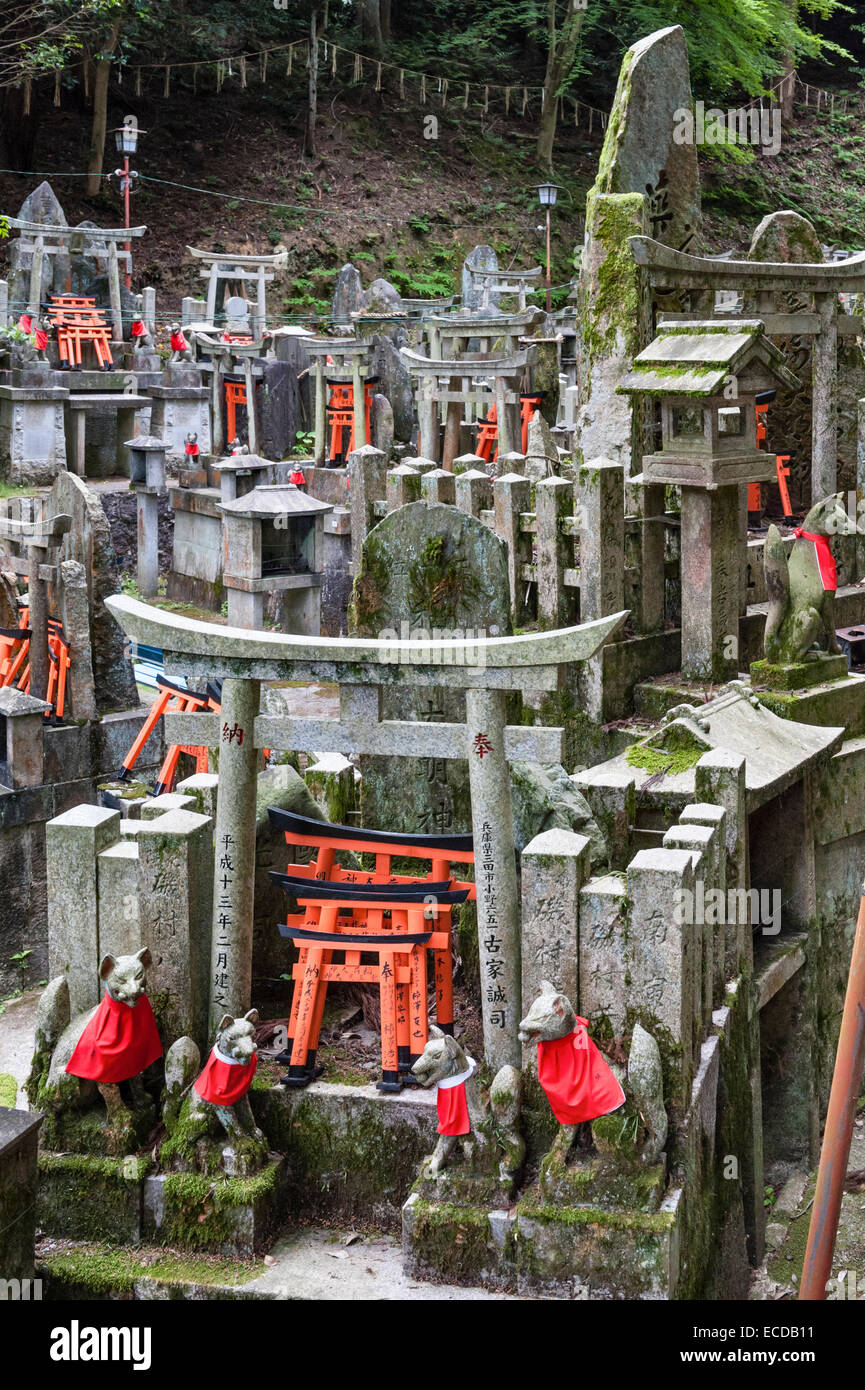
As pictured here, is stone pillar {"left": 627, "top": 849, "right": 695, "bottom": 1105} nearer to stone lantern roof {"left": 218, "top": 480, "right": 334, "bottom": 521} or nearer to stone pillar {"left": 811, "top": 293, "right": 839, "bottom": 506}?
stone lantern roof {"left": 218, "top": 480, "right": 334, "bottom": 521}

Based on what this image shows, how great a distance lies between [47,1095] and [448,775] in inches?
123

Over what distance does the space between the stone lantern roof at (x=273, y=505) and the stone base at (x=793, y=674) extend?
592 centimetres

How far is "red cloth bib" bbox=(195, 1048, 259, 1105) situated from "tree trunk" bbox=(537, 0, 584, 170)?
3843 cm

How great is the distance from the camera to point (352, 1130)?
288 inches

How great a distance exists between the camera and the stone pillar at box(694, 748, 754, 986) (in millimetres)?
8195

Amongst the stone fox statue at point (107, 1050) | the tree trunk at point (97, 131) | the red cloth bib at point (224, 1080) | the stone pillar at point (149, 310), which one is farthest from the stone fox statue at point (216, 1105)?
the tree trunk at point (97, 131)

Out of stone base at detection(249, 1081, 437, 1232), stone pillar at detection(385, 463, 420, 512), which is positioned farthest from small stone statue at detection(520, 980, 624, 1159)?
stone pillar at detection(385, 463, 420, 512)

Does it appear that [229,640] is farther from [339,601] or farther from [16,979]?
[339,601]

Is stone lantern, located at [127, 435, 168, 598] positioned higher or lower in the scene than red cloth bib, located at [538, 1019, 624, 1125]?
higher

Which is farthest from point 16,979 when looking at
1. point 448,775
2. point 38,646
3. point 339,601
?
point 339,601

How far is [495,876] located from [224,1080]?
1.60 m

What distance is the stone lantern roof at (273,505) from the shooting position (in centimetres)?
1527

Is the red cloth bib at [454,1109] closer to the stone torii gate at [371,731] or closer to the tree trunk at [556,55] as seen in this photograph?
the stone torii gate at [371,731]

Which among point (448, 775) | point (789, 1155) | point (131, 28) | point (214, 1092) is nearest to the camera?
point (214, 1092)
